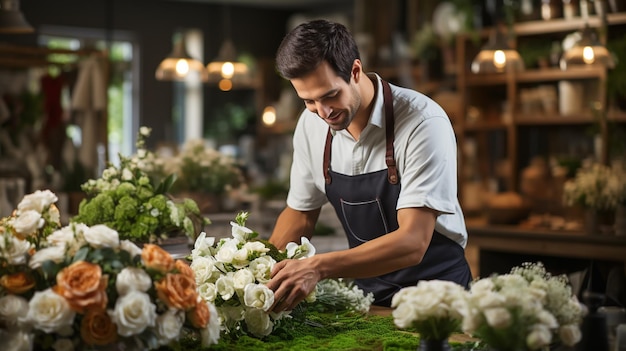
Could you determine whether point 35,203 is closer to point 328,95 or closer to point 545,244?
point 328,95

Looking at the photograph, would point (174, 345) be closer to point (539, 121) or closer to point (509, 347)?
point (509, 347)

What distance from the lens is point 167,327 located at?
2158 millimetres

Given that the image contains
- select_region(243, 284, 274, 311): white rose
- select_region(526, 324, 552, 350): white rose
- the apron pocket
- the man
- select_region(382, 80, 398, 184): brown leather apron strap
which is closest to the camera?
select_region(526, 324, 552, 350): white rose

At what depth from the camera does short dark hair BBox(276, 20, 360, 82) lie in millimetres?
2883

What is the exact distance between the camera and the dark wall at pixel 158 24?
12.8 metres

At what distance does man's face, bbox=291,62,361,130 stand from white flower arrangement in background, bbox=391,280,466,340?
2.82ft

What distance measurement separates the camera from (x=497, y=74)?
8.80 metres

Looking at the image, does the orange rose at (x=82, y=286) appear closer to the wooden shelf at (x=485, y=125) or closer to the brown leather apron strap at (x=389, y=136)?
the brown leather apron strap at (x=389, y=136)

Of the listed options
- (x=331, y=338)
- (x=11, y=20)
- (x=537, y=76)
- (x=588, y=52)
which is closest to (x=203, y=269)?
(x=331, y=338)

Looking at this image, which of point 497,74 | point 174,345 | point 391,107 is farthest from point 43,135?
point 174,345

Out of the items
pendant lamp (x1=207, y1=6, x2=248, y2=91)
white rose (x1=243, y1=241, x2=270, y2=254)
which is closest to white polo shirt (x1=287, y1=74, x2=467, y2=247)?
white rose (x1=243, y1=241, x2=270, y2=254)

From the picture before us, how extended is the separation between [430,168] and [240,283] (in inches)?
29.7

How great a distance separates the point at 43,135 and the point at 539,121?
167 inches

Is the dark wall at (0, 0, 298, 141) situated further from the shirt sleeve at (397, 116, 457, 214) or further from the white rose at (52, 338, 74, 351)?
the white rose at (52, 338, 74, 351)
